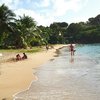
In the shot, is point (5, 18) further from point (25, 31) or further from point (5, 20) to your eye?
point (25, 31)

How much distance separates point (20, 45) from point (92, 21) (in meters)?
126

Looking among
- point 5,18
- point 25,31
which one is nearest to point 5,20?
point 5,18

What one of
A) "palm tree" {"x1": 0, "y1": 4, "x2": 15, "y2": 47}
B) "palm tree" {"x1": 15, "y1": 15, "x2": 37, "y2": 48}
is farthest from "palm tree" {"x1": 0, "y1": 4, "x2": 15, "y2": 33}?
"palm tree" {"x1": 15, "y1": 15, "x2": 37, "y2": 48}

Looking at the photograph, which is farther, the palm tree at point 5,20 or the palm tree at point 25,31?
the palm tree at point 25,31

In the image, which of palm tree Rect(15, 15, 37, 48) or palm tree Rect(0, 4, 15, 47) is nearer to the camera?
palm tree Rect(0, 4, 15, 47)

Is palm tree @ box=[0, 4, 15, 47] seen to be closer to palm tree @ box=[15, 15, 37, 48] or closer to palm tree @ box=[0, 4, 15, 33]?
palm tree @ box=[0, 4, 15, 33]

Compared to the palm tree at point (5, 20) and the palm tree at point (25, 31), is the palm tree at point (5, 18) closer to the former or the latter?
the palm tree at point (5, 20)

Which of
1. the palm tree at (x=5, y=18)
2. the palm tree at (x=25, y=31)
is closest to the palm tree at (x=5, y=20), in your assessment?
the palm tree at (x=5, y=18)

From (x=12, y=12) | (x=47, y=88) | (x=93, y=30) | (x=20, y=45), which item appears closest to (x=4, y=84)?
(x=47, y=88)

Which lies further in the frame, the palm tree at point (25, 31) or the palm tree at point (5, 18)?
the palm tree at point (25, 31)

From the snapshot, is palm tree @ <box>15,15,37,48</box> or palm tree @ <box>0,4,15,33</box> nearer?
palm tree @ <box>0,4,15,33</box>

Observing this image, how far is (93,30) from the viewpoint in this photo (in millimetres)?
142250

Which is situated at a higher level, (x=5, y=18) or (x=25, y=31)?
(x=5, y=18)

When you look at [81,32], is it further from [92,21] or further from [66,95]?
[66,95]
